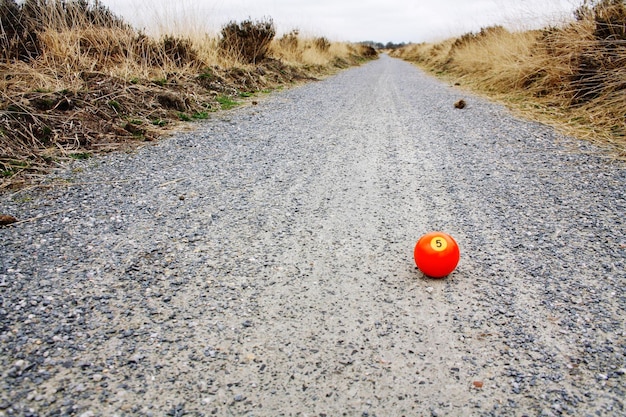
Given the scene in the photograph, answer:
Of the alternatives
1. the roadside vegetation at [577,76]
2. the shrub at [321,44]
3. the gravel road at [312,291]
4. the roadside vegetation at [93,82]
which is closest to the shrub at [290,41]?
the shrub at [321,44]

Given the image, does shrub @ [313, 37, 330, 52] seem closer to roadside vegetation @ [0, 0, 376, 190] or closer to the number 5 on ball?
roadside vegetation @ [0, 0, 376, 190]

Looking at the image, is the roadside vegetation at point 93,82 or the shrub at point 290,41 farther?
the shrub at point 290,41

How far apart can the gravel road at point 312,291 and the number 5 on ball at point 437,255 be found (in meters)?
0.10

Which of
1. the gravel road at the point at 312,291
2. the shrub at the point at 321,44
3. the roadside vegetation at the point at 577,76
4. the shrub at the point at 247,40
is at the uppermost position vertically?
the shrub at the point at 321,44

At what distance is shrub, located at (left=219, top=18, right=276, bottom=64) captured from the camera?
10.4 meters

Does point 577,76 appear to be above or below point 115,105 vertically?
below

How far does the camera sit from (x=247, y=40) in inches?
424

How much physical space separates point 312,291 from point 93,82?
505cm

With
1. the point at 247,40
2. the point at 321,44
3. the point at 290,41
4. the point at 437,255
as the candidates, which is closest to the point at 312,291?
the point at 437,255

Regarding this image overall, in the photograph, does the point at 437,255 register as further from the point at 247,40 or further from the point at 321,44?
the point at 321,44

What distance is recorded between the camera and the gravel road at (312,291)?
64.2 inches

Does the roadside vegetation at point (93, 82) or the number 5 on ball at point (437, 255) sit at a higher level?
the roadside vegetation at point (93, 82)

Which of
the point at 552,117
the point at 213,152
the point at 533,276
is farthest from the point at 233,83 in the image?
the point at 533,276

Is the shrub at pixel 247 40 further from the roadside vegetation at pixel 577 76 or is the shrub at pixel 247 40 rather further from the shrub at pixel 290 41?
the roadside vegetation at pixel 577 76
